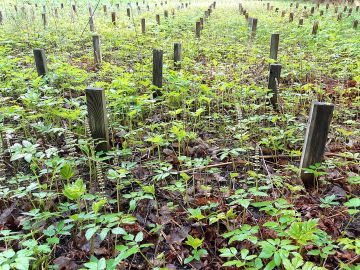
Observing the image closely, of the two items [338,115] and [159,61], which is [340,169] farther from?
[159,61]

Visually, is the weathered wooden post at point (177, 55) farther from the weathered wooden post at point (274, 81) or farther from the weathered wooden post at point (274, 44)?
the weathered wooden post at point (274, 44)

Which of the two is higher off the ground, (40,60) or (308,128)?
(40,60)

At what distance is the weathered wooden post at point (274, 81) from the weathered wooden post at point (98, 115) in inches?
80.2

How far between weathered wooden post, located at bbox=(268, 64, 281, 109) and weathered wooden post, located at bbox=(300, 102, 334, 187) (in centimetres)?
137

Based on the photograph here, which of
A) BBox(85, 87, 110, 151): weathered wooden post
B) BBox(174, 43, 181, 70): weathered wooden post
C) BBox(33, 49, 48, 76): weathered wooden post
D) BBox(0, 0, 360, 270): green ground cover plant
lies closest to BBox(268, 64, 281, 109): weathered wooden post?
BBox(0, 0, 360, 270): green ground cover plant

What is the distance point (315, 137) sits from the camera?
2.35 metres

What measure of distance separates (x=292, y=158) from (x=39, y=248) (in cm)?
223

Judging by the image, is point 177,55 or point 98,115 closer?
point 98,115

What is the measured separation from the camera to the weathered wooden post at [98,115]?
8.59 ft

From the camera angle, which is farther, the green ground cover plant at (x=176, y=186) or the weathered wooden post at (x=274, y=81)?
the weathered wooden post at (x=274, y=81)

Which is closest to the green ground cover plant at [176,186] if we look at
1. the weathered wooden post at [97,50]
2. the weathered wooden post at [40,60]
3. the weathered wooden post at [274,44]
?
the weathered wooden post at [40,60]

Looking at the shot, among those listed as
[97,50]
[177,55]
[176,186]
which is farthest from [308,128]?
[97,50]

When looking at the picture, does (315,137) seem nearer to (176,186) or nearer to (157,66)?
(176,186)

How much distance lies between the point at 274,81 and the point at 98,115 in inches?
87.0
